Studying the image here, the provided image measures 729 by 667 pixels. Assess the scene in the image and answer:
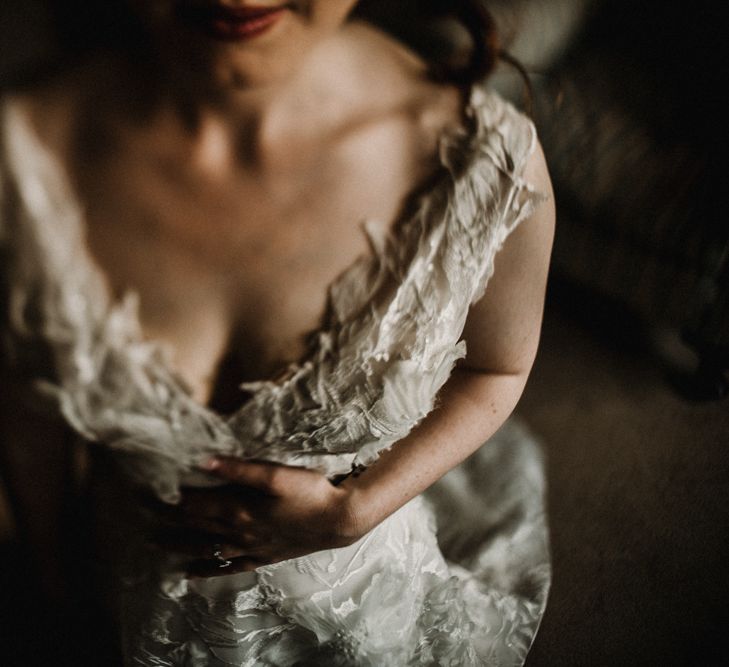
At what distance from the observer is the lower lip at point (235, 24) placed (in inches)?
14.0

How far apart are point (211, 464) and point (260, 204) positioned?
21cm

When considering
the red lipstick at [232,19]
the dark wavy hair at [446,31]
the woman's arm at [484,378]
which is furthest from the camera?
the woman's arm at [484,378]

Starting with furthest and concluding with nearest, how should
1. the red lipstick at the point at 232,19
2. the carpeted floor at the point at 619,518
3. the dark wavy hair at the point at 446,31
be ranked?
the carpeted floor at the point at 619,518
the dark wavy hair at the point at 446,31
the red lipstick at the point at 232,19

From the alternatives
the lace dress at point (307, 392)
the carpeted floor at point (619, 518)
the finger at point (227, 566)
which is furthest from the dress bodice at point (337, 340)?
the carpeted floor at point (619, 518)

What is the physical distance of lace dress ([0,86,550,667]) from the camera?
1.43ft

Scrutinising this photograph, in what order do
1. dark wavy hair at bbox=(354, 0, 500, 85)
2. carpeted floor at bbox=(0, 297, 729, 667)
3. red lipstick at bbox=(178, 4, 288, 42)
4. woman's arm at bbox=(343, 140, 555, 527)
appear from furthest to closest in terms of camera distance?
carpeted floor at bbox=(0, 297, 729, 667) < woman's arm at bbox=(343, 140, 555, 527) < dark wavy hair at bbox=(354, 0, 500, 85) < red lipstick at bbox=(178, 4, 288, 42)

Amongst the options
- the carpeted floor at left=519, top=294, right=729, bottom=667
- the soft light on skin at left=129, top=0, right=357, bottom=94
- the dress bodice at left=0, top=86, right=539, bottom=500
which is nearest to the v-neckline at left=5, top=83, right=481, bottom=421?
the dress bodice at left=0, top=86, right=539, bottom=500

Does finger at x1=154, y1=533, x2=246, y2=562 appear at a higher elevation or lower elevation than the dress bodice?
lower

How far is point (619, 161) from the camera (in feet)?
4.35

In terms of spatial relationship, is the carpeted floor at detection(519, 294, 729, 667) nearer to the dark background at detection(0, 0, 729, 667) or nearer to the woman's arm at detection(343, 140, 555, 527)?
the dark background at detection(0, 0, 729, 667)

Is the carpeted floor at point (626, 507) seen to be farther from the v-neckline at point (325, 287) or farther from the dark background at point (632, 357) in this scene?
the v-neckline at point (325, 287)

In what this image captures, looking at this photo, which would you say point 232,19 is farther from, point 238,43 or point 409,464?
point 409,464

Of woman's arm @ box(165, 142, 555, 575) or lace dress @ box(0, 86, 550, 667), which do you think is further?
woman's arm @ box(165, 142, 555, 575)

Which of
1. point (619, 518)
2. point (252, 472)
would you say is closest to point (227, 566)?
point (252, 472)
